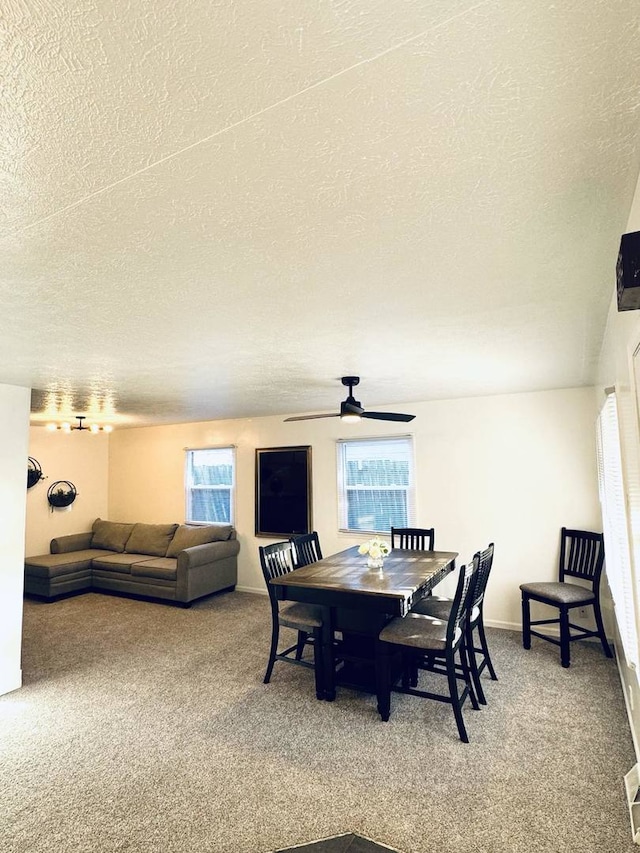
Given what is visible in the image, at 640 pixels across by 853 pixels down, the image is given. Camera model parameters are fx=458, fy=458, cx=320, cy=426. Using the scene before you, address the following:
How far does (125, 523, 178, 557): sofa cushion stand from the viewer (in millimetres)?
6465

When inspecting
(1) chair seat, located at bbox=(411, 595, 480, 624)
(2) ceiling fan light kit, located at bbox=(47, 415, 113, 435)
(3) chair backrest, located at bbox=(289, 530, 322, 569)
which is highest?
(2) ceiling fan light kit, located at bbox=(47, 415, 113, 435)

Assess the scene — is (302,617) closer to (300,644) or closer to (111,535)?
(300,644)

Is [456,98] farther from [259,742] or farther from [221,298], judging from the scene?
[259,742]

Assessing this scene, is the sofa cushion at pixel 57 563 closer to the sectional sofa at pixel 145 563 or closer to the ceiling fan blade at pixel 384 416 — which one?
the sectional sofa at pixel 145 563

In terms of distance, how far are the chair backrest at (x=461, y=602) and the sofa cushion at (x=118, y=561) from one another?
4.57 m

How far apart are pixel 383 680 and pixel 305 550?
1.66 meters

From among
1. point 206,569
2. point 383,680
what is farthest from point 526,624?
point 206,569

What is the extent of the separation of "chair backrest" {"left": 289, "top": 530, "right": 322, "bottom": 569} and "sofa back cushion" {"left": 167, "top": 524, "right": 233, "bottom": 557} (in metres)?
1.92

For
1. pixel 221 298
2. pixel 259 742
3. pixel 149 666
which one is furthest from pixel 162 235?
pixel 149 666

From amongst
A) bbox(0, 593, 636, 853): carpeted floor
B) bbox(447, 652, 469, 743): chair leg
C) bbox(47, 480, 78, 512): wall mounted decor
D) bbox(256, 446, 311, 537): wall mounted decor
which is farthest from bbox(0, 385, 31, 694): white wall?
bbox(47, 480, 78, 512): wall mounted decor

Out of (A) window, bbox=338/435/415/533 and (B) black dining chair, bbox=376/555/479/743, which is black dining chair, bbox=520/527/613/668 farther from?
(A) window, bbox=338/435/415/533

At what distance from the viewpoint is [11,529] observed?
362 centimetres

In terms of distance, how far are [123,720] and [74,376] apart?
243 centimetres

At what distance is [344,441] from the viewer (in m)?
5.71
